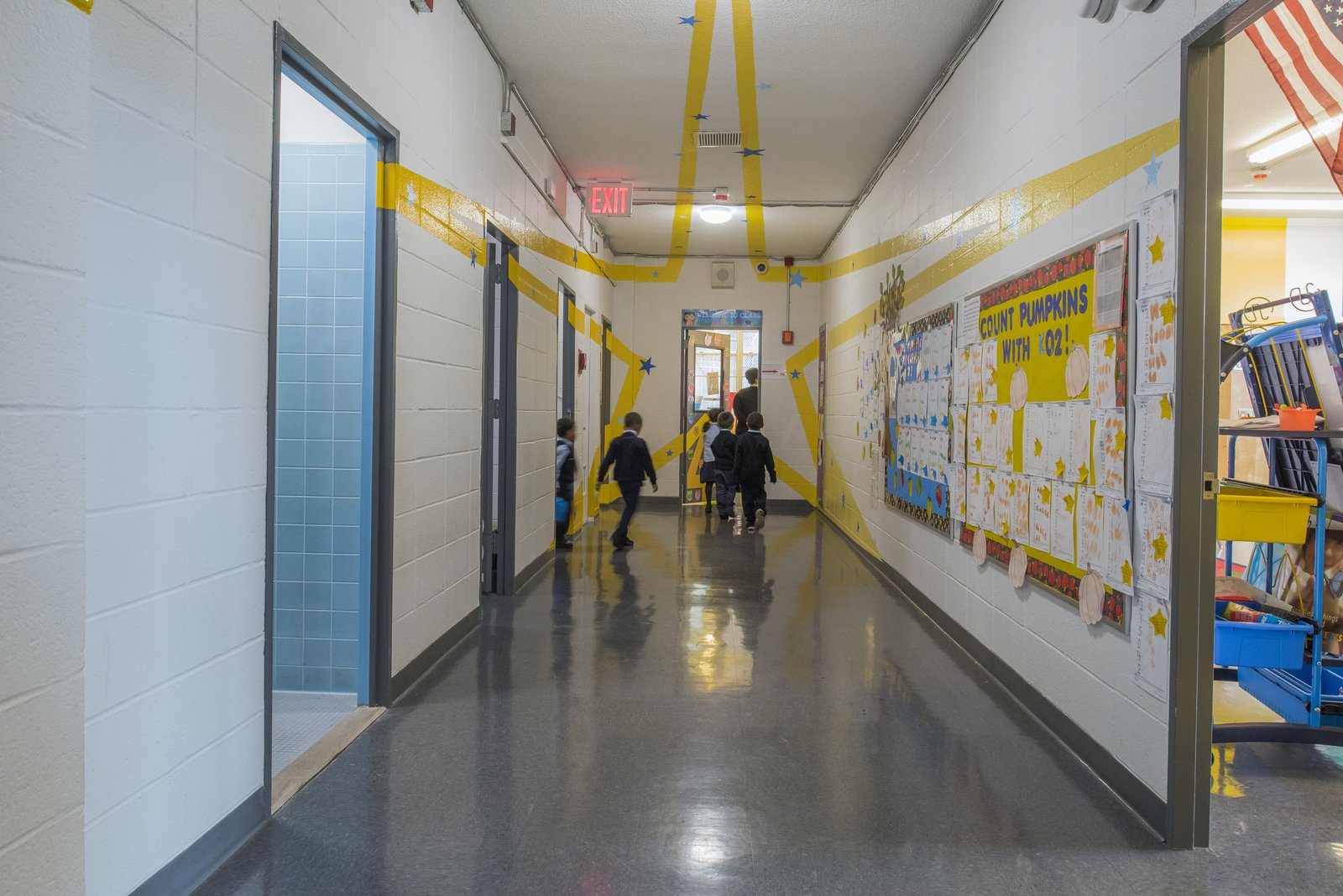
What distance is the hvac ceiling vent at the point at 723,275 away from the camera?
1132 centimetres

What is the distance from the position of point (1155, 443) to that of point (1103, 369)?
0.46m

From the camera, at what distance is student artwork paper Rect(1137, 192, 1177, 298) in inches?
A: 99.3

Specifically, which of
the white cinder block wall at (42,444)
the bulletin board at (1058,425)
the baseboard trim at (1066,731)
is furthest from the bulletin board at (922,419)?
the white cinder block wall at (42,444)

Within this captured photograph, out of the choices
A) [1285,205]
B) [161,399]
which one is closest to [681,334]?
[1285,205]

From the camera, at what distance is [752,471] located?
8953mm

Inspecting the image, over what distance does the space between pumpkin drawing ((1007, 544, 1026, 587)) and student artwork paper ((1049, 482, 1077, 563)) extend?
1.00ft

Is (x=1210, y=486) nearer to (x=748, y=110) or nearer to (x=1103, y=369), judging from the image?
(x=1103, y=369)

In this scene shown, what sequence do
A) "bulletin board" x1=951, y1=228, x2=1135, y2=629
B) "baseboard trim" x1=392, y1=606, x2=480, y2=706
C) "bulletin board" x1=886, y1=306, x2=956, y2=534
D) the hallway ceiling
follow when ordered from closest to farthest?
"bulletin board" x1=951, y1=228, x2=1135, y2=629, "baseboard trim" x1=392, y1=606, x2=480, y2=706, the hallway ceiling, "bulletin board" x1=886, y1=306, x2=956, y2=534

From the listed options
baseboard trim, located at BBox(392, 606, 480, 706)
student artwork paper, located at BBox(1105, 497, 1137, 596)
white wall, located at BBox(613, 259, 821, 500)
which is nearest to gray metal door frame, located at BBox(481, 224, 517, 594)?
baseboard trim, located at BBox(392, 606, 480, 706)

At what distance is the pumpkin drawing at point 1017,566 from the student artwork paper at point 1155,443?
1.03m

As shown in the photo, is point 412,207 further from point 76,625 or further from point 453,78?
point 76,625

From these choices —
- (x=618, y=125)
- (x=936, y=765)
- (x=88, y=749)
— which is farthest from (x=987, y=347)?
(x=88, y=749)

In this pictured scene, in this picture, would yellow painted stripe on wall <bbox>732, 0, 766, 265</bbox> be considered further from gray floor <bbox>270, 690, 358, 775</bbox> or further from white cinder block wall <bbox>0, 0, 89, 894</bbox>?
gray floor <bbox>270, 690, 358, 775</bbox>

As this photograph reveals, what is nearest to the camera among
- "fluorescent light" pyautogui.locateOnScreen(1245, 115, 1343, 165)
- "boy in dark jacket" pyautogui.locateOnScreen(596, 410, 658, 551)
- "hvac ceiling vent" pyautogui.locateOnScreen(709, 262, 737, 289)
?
"fluorescent light" pyautogui.locateOnScreen(1245, 115, 1343, 165)
